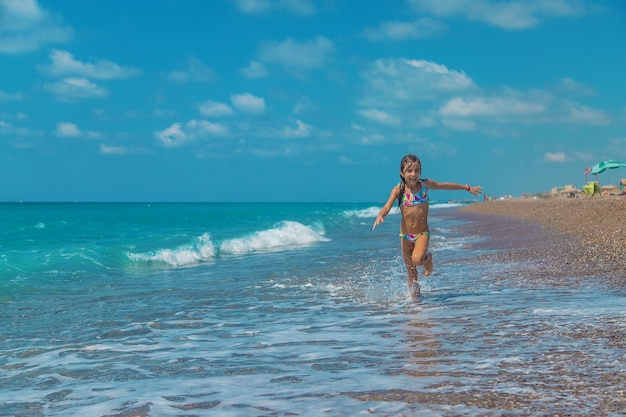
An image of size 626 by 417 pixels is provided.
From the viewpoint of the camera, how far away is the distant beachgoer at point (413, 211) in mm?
8516

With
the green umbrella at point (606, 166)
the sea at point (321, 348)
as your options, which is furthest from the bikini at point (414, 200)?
the green umbrella at point (606, 166)

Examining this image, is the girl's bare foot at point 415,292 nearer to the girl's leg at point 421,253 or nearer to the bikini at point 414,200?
the girl's leg at point 421,253

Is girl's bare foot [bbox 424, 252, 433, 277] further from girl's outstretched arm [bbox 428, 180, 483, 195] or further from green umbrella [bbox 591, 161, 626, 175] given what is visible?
green umbrella [bbox 591, 161, 626, 175]

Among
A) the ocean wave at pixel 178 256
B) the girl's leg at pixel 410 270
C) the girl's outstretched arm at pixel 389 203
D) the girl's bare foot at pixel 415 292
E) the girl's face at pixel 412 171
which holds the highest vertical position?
the girl's face at pixel 412 171

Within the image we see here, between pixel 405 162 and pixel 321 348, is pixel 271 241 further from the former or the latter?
pixel 321 348

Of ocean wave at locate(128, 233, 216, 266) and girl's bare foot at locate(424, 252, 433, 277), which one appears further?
ocean wave at locate(128, 233, 216, 266)

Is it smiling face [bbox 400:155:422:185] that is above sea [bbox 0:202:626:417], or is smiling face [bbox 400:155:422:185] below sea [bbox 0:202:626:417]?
above

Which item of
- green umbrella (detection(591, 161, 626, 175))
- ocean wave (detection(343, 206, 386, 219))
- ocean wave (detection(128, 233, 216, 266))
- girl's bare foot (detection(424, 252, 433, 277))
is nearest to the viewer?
girl's bare foot (detection(424, 252, 433, 277))

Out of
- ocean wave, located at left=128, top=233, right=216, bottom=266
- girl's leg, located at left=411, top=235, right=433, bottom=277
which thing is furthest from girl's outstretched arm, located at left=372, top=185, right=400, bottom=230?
ocean wave, located at left=128, top=233, right=216, bottom=266

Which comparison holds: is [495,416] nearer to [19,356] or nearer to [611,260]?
[19,356]

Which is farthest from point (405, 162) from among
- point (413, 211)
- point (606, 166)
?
point (606, 166)

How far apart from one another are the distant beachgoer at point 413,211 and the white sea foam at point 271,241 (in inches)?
471

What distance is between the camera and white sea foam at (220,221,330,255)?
2138 cm

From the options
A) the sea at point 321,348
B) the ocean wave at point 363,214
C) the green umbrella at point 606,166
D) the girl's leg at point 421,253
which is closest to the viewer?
the sea at point 321,348
